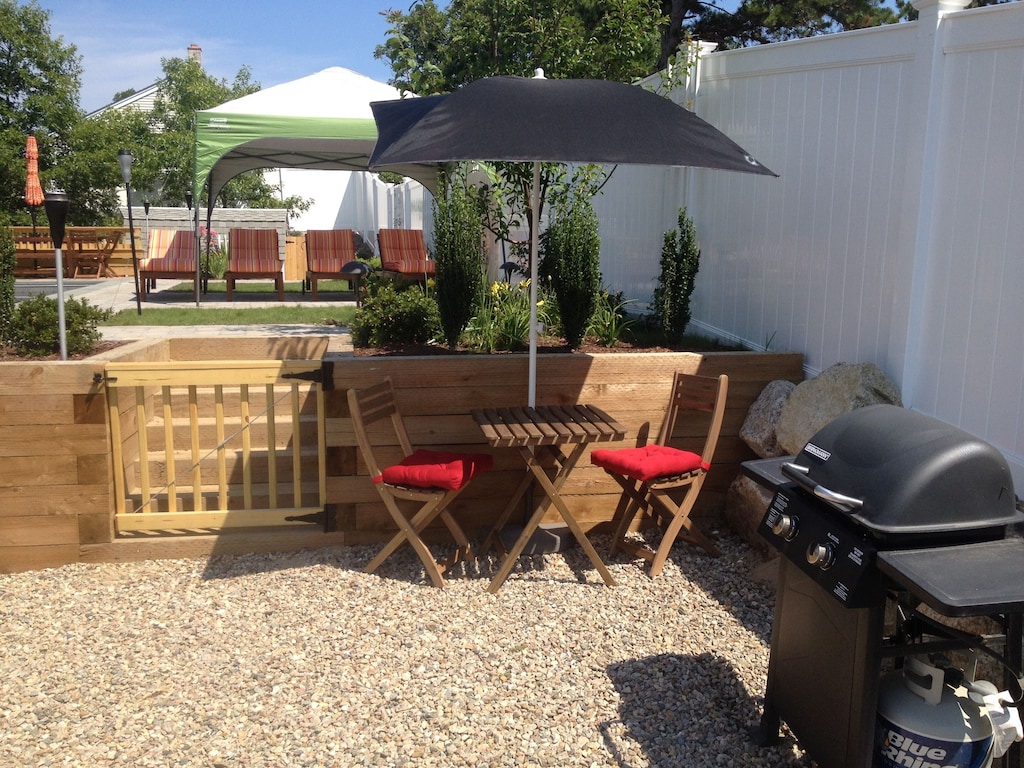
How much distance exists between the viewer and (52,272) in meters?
19.1

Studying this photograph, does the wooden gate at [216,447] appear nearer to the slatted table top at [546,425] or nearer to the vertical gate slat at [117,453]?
the vertical gate slat at [117,453]

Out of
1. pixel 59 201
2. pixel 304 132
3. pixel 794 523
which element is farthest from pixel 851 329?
pixel 304 132

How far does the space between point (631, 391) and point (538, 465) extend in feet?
3.02

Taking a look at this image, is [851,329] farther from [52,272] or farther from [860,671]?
[52,272]

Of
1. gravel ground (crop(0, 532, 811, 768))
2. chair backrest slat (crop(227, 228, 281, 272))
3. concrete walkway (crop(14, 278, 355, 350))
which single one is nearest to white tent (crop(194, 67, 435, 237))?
chair backrest slat (crop(227, 228, 281, 272))

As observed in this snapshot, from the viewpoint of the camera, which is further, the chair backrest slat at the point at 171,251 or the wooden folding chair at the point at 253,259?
the chair backrest slat at the point at 171,251

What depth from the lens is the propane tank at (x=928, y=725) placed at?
2.32 metres

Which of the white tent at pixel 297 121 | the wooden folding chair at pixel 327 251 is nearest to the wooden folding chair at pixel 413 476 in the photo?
the white tent at pixel 297 121

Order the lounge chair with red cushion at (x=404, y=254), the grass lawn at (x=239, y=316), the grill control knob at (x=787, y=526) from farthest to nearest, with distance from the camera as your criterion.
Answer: the lounge chair with red cushion at (x=404, y=254)
the grass lawn at (x=239, y=316)
the grill control knob at (x=787, y=526)

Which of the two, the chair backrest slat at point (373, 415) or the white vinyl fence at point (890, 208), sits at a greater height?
the white vinyl fence at point (890, 208)

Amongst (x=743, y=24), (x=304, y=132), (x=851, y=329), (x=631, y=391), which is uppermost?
(x=743, y=24)

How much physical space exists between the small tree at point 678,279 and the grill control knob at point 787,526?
3.29 metres

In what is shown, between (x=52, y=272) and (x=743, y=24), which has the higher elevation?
(x=743, y=24)

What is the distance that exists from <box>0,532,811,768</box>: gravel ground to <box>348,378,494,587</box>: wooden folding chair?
0.18 m
